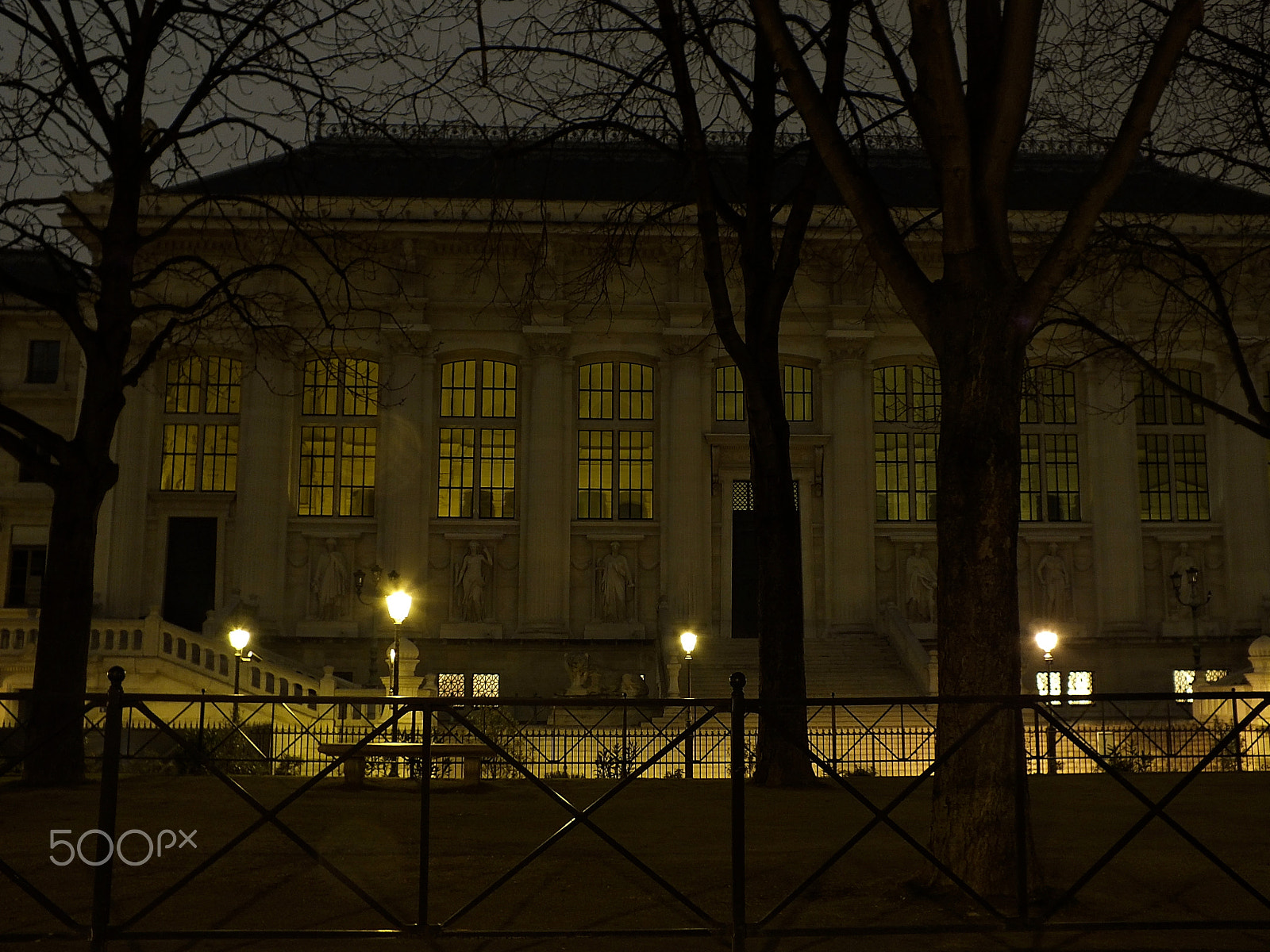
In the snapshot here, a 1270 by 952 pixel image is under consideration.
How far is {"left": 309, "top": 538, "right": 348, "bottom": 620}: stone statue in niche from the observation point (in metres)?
36.7

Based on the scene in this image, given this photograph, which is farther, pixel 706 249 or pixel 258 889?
pixel 706 249

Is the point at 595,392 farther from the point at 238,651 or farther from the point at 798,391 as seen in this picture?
the point at 238,651

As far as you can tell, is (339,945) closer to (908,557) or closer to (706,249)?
(706,249)

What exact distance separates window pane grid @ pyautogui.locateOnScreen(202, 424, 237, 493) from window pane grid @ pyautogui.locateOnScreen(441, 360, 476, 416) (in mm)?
6209

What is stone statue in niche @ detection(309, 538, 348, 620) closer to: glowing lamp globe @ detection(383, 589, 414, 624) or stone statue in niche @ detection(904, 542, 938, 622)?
glowing lamp globe @ detection(383, 589, 414, 624)

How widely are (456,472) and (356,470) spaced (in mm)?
2885

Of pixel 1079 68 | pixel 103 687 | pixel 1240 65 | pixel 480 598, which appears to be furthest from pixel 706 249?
pixel 480 598

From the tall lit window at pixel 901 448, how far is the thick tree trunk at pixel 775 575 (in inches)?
945

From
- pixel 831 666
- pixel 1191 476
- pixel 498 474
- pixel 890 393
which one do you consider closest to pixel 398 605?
pixel 831 666

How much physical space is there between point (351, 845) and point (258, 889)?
6.00 ft

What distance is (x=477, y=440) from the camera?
38094 mm

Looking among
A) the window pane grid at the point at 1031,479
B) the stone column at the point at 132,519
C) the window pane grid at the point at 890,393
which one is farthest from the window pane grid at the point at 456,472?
the window pane grid at the point at 1031,479

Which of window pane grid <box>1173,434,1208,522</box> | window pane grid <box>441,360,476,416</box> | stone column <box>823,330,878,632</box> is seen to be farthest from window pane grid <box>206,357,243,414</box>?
window pane grid <box>1173,434,1208,522</box>

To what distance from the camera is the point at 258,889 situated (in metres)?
7.79
